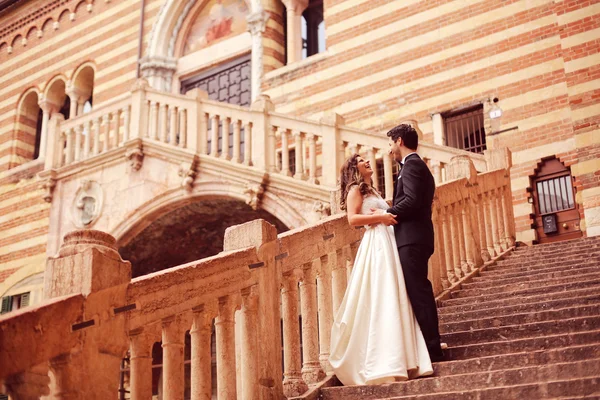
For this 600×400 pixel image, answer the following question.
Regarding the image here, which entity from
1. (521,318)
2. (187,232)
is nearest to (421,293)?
(521,318)

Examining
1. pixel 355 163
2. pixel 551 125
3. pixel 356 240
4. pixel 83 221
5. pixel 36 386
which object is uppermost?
pixel 551 125

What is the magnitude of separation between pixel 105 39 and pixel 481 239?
1205 centimetres

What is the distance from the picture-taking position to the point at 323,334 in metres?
5.49

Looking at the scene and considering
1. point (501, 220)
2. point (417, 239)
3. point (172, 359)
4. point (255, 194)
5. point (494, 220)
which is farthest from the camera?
point (255, 194)

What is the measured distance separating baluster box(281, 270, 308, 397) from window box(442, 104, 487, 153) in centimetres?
783

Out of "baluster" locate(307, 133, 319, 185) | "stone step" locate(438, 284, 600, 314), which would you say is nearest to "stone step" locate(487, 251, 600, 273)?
"stone step" locate(438, 284, 600, 314)

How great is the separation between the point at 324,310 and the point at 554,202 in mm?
7021

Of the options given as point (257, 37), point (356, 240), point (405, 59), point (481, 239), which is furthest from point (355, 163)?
point (257, 37)

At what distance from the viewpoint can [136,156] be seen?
1232cm

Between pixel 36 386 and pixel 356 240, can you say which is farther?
pixel 356 240

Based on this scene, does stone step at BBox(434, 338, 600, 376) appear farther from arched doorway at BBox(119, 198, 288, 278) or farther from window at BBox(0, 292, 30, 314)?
window at BBox(0, 292, 30, 314)

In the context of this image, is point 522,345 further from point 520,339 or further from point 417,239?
point 417,239

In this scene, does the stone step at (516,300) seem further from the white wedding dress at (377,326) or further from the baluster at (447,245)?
the white wedding dress at (377,326)

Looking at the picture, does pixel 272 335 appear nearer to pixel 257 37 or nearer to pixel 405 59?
pixel 405 59
